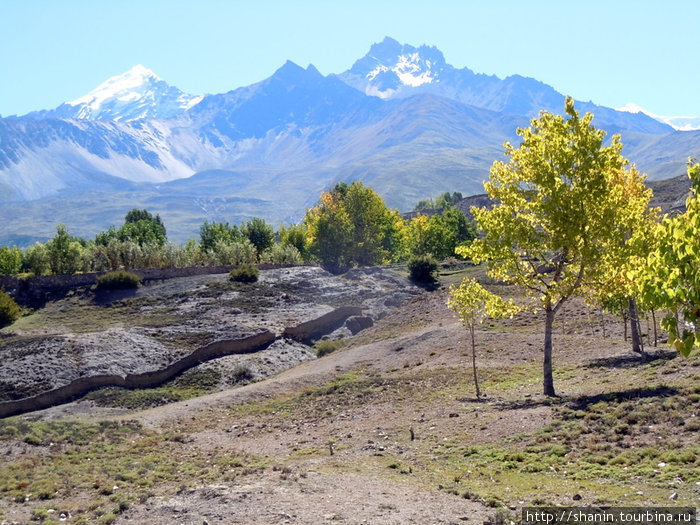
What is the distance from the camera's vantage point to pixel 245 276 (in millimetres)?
80625

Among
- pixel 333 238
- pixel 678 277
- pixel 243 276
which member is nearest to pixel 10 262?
pixel 243 276

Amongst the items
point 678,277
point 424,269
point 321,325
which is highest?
point 678,277

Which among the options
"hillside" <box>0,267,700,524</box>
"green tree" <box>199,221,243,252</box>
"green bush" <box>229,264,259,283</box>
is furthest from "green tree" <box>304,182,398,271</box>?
"hillside" <box>0,267,700,524</box>

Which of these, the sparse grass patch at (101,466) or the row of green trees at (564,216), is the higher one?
the row of green trees at (564,216)

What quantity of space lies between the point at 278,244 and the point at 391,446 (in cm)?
8964

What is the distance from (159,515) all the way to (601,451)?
13433 millimetres

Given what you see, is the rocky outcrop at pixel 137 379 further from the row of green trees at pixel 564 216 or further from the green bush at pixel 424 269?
the green bush at pixel 424 269

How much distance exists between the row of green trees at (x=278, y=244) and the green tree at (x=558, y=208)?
232 feet

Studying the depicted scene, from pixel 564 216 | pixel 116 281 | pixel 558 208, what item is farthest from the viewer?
pixel 116 281

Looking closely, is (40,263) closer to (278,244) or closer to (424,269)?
(278,244)

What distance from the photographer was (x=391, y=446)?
25.3m

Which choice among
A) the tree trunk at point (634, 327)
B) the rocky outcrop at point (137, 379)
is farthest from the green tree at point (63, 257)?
the tree trunk at point (634, 327)

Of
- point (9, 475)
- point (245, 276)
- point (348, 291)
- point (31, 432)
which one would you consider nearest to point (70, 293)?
point (245, 276)

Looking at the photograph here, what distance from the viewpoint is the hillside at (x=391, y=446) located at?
679 inches
